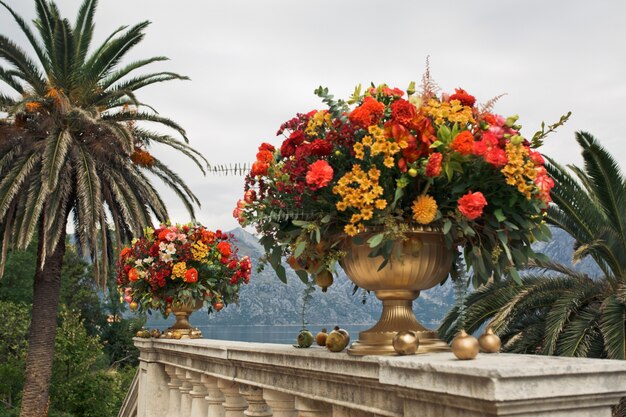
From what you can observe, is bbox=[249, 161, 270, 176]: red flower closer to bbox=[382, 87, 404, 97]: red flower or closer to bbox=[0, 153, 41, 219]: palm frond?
bbox=[382, 87, 404, 97]: red flower

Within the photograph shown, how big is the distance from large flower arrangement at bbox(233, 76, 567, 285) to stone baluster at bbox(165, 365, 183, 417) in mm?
3645

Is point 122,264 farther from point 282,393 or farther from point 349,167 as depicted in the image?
point 349,167

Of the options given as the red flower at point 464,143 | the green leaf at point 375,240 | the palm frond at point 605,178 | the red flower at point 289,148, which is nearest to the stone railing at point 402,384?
the green leaf at point 375,240

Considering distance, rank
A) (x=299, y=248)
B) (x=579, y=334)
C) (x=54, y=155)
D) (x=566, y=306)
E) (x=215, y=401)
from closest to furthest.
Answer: (x=299, y=248), (x=215, y=401), (x=579, y=334), (x=566, y=306), (x=54, y=155)

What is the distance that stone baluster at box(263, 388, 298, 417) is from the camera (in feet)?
12.8

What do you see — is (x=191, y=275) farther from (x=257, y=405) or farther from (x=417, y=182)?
(x=417, y=182)

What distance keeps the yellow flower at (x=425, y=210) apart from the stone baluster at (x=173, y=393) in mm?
4294

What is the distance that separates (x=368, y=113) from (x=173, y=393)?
4457mm

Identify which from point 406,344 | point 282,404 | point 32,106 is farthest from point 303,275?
point 32,106

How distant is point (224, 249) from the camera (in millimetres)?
7965

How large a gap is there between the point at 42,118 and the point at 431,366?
19323mm

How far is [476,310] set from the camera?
12898 mm

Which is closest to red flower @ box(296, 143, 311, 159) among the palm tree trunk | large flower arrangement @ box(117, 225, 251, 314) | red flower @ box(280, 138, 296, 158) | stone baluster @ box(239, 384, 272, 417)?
red flower @ box(280, 138, 296, 158)

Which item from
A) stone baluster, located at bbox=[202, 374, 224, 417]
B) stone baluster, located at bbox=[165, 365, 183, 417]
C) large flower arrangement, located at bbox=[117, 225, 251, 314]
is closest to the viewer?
stone baluster, located at bbox=[202, 374, 224, 417]
